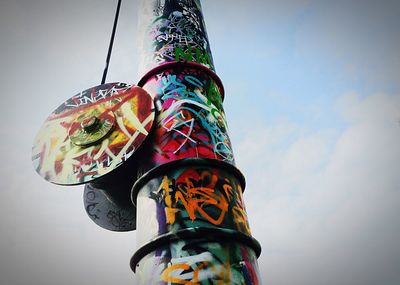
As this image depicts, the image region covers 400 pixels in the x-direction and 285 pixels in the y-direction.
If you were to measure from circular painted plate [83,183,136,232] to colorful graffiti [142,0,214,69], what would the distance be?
6.50 feet

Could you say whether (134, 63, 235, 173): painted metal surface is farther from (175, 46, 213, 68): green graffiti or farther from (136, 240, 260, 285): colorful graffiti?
(136, 240, 260, 285): colorful graffiti

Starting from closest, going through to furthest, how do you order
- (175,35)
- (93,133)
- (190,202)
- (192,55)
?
1. (190,202)
2. (93,133)
3. (192,55)
4. (175,35)

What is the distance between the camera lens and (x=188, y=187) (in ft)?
8.00

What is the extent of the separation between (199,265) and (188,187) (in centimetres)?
63

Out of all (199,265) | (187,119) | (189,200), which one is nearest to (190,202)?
(189,200)

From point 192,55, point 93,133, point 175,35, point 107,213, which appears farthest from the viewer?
point 107,213

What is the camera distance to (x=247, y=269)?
2176mm

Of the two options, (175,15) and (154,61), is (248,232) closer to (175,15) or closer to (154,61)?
(154,61)

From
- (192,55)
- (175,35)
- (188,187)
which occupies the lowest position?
(188,187)

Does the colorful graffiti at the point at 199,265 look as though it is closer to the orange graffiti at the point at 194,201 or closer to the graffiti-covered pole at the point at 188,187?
the graffiti-covered pole at the point at 188,187

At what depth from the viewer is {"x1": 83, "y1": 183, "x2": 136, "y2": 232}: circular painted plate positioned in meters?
4.04

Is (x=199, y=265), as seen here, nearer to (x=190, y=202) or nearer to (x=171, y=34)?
(x=190, y=202)

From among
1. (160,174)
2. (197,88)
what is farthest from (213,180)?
(197,88)

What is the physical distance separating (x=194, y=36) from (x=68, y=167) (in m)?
2.34
